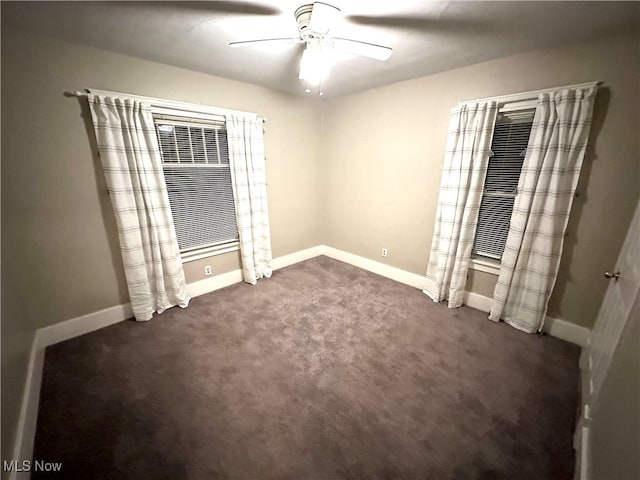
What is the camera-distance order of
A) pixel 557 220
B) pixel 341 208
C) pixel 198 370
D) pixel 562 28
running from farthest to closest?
pixel 341 208
pixel 557 220
pixel 198 370
pixel 562 28

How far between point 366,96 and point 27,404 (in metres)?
3.93

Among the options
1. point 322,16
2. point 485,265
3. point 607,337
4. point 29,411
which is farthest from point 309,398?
point 322,16

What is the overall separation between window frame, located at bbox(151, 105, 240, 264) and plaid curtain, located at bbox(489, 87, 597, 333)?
290 cm

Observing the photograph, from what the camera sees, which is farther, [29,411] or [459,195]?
[459,195]

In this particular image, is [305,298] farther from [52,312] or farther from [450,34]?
[450,34]

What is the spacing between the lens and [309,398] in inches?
64.1

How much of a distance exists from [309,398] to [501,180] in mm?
2538

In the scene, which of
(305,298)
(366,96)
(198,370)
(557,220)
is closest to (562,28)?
(557,220)

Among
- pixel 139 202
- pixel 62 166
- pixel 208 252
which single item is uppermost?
pixel 62 166

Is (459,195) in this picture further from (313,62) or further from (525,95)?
(313,62)

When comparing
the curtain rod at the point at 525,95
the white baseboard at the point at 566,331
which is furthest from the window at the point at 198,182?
the white baseboard at the point at 566,331

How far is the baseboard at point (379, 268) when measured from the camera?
3.10m

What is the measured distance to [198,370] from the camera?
72.9 inches

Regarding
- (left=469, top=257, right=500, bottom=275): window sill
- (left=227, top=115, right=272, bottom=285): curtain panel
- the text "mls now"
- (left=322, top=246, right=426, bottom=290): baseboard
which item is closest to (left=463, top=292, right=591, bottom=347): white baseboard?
(left=469, top=257, right=500, bottom=275): window sill
